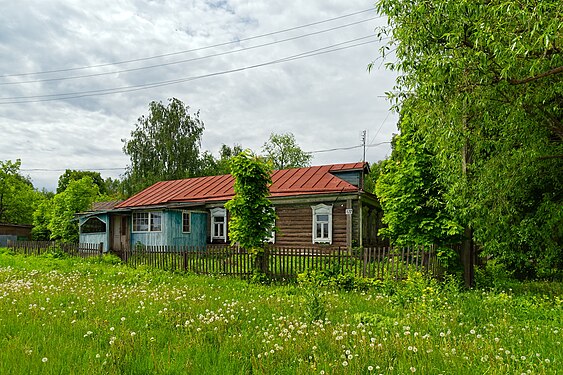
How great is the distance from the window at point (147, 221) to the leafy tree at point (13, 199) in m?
26.0

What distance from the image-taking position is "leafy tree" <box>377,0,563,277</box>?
6.91 m

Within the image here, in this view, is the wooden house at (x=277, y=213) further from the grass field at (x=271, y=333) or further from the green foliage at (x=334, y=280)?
the grass field at (x=271, y=333)

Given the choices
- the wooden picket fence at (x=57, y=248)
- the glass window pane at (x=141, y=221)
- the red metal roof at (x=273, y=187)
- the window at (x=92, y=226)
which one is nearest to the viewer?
the wooden picket fence at (x=57, y=248)

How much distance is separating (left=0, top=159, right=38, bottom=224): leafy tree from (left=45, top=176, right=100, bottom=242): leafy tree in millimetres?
17655

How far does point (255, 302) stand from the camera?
865cm

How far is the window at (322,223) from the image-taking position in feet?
70.6

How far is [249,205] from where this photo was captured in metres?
13.6

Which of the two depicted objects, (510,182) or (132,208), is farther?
(132,208)

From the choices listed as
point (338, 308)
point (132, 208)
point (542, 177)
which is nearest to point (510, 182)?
point (542, 177)

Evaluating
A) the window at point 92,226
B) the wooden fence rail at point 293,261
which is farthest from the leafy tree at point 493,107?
the window at point 92,226

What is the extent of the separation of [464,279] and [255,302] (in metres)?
6.79

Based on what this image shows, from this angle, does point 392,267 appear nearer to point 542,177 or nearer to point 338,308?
point 338,308

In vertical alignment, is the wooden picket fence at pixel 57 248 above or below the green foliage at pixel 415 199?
below

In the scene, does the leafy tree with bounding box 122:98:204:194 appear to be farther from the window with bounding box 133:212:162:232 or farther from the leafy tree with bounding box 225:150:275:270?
the leafy tree with bounding box 225:150:275:270
